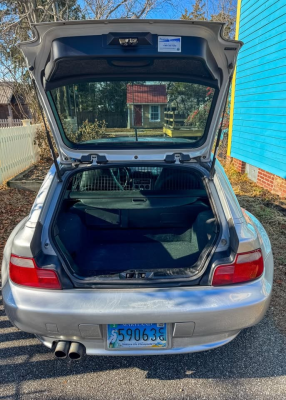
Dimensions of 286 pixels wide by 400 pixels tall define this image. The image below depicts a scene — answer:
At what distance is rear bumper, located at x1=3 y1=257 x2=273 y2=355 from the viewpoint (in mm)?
1776

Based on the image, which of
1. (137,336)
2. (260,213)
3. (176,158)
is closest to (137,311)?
(137,336)

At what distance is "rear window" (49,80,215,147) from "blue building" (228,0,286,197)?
3677mm

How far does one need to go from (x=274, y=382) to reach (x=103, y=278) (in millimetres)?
1352

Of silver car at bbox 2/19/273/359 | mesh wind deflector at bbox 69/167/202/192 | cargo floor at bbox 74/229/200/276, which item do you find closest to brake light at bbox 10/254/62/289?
silver car at bbox 2/19/273/359

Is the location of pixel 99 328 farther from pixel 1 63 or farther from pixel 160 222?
pixel 1 63

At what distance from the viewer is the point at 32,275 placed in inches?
74.7

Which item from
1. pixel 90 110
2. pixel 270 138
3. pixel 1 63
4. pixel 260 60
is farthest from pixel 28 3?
pixel 90 110

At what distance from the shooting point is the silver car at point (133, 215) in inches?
72.1

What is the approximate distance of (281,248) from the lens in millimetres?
3863

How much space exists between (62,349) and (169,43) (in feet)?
6.72

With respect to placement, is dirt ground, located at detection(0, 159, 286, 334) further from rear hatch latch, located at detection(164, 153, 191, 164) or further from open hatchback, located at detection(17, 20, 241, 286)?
rear hatch latch, located at detection(164, 153, 191, 164)

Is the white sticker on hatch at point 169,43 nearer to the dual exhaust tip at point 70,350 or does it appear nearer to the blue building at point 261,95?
the dual exhaust tip at point 70,350

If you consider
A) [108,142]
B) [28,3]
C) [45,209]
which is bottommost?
[45,209]

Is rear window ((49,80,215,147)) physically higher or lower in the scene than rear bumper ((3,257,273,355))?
higher
